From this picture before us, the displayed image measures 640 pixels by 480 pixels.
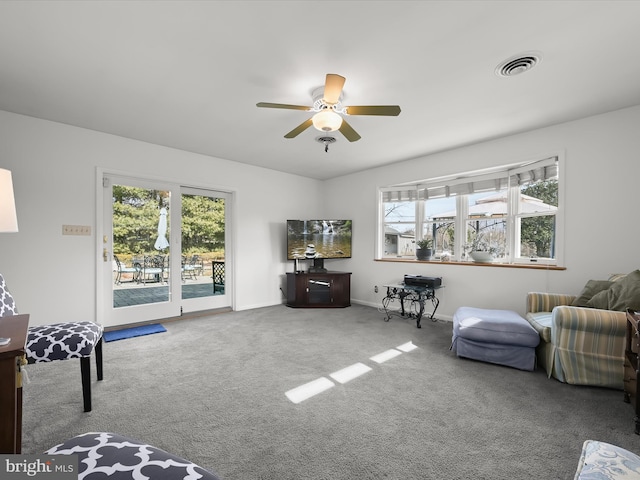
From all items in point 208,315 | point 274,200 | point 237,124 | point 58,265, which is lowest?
point 208,315

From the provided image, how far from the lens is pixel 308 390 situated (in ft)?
7.38

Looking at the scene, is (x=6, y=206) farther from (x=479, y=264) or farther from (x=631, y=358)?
(x=479, y=264)

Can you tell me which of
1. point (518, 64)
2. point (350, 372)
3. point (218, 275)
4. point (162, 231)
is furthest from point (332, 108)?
point (218, 275)

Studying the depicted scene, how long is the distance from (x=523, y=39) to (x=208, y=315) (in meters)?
4.70

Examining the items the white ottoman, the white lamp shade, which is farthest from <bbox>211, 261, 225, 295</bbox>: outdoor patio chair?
the white ottoman

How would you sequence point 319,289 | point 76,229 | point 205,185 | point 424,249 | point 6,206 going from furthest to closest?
1. point 319,289
2. point 424,249
3. point 205,185
4. point 76,229
5. point 6,206

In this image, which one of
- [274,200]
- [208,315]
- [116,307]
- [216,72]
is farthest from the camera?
[274,200]

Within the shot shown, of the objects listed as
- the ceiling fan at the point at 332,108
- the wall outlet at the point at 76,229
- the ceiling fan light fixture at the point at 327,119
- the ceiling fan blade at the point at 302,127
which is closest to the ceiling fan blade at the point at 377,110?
the ceiling fan at the point at 332,108

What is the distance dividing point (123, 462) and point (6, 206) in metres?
1.38

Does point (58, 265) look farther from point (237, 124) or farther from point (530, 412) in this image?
point (530, 412)

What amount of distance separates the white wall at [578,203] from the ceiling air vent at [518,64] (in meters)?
1.57

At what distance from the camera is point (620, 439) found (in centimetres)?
169

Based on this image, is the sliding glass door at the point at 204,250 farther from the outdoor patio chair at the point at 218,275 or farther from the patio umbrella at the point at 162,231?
the patio umbrella at the point at 162,231

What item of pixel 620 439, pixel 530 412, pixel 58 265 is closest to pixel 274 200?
pixel 58 265
